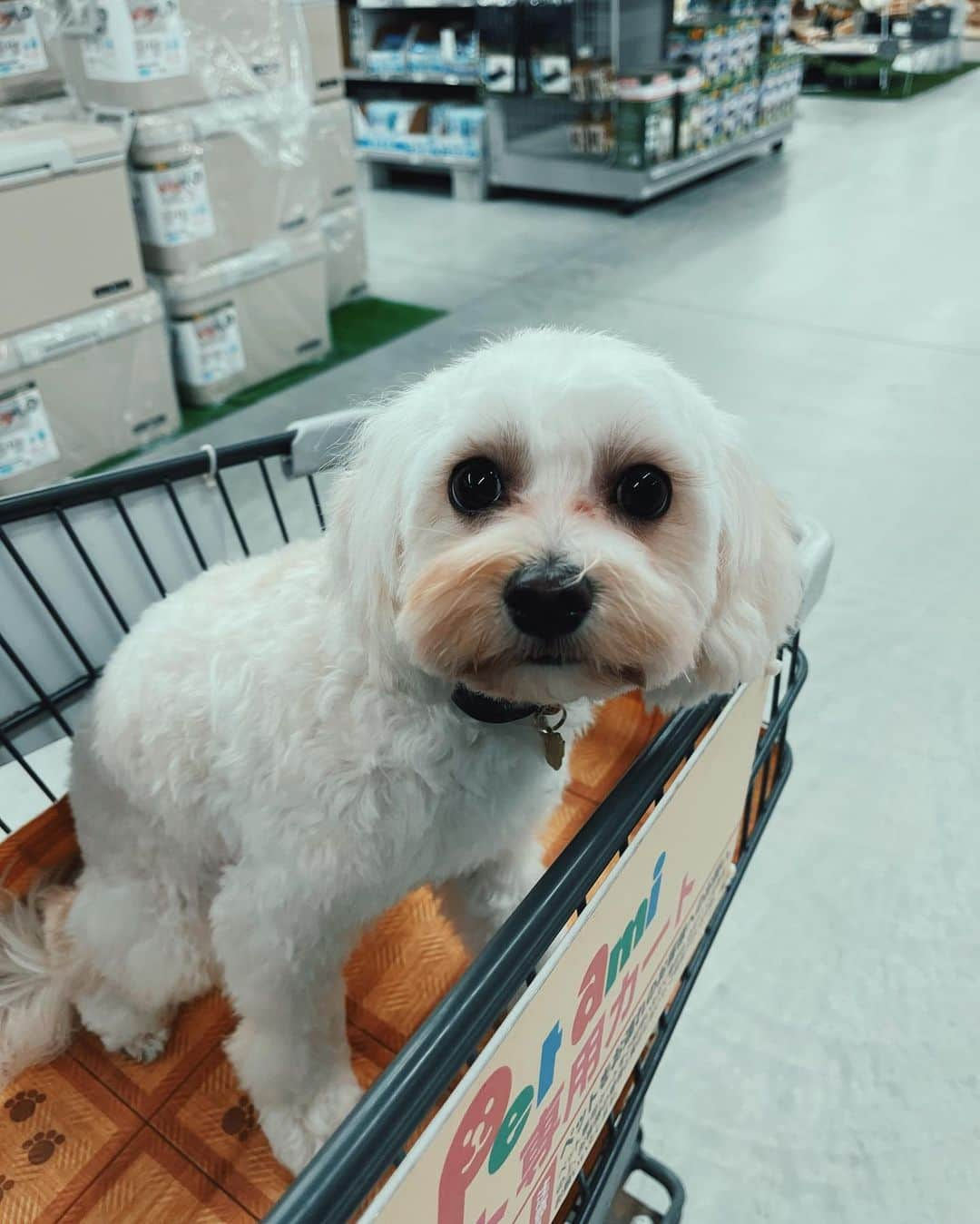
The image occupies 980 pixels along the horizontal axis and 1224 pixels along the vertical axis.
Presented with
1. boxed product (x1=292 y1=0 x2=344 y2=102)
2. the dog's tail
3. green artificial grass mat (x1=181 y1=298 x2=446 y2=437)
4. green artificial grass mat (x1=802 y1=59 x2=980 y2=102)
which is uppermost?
boxed product (x1=292 y1=0 x2=344 y2=102)

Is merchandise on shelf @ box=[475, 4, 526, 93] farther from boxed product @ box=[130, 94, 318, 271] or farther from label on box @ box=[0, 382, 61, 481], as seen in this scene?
label on box @ box=[0, 382, 61, 481]

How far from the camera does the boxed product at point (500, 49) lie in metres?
5.17

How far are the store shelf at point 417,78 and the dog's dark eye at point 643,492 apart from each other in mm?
5656

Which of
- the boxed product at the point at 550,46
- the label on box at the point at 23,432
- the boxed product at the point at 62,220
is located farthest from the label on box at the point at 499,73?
the label on box at the point at 23,432

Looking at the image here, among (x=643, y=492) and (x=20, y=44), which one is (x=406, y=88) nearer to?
(x=20, y=44)

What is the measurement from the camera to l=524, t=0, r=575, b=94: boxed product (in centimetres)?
516

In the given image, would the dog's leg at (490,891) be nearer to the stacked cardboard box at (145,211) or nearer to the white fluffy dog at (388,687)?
the white fluffy dog at (388,687)

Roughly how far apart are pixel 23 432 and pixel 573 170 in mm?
3869

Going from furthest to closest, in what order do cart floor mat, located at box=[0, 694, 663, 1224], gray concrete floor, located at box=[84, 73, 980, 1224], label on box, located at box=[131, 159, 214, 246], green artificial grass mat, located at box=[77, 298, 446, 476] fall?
green artificial grass mat, located at box=[77, 298, 446, 476] < label on box, located at box=[131, 159, 214, 246] < gray concrete floor, located at box=[84, 73, 980, 1224] < cart floor mat, located at box=[0, 694, 663, 1224]

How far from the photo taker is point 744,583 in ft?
2.56

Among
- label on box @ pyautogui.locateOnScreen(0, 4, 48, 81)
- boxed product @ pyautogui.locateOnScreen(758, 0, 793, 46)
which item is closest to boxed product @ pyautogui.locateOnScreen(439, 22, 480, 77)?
boxed product @ pyautogui.locateOnScreen(758, 0, 793, 46)

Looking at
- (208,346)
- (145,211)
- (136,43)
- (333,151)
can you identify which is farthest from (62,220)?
(333,151)

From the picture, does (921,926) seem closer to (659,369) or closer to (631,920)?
(631,920)

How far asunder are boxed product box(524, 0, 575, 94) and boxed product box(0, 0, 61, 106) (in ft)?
10.4
